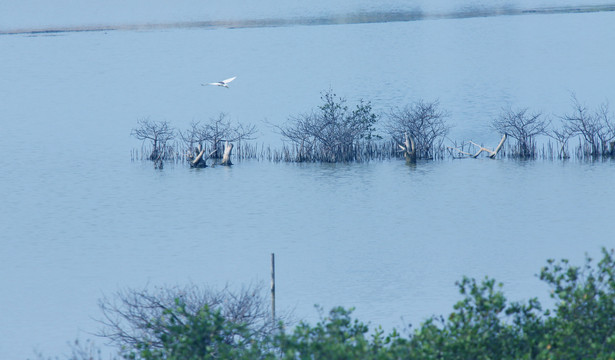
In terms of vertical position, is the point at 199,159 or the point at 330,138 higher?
the point at 330,138

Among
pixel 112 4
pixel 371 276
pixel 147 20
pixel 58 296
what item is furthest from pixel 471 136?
pixel 112 4

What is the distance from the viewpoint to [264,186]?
46969mm

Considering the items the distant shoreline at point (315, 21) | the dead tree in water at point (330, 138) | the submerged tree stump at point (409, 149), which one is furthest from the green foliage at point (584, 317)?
the distant shoreline at point (315, 21)

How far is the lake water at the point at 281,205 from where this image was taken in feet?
99.1

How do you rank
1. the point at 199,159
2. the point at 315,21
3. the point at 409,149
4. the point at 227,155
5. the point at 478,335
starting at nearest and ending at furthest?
the point at 478,335, the point at 409,149, the point at 199,159, the point at 227,155, the point at 315,21

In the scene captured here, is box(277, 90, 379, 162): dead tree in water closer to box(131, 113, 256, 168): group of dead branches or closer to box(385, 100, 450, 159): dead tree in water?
box(385, 100, 450, 159): dead tree in water

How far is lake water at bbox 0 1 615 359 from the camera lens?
3020cm

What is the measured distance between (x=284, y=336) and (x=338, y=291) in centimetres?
1573

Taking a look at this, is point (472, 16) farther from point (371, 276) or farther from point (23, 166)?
point (371, 276)

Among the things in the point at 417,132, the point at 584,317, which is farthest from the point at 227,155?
the point at 584,317

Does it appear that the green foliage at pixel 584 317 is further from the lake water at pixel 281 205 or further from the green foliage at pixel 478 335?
the lake water at pixel 281 205

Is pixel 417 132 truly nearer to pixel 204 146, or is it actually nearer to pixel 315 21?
pixel 204 146

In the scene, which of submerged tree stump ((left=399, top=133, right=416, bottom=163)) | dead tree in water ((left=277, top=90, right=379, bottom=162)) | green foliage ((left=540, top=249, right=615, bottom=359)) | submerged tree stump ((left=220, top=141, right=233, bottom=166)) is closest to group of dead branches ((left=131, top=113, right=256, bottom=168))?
submerged tree stump ((left=220, top=141, right=233, bottom=166))

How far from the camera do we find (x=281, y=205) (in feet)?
145
